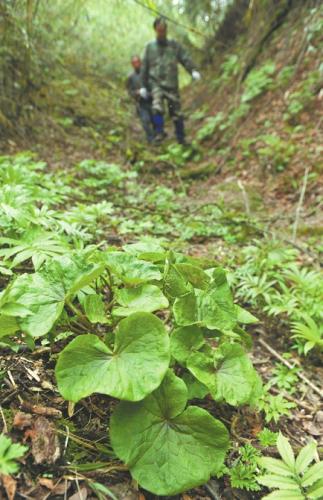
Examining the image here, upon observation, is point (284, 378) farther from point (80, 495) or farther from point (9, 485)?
point (9, 485)

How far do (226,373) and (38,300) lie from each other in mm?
757

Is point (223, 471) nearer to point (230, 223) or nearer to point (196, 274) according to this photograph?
point (196, 274)

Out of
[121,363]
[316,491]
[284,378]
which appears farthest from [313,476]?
[284,378]

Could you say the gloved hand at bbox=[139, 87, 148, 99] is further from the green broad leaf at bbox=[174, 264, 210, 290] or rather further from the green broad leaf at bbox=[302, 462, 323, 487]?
the green broad leaf at bbox=[302, 462, 323, 487]

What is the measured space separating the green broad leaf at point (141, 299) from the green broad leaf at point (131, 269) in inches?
1.5

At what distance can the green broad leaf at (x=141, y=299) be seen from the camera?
1229 millimetres

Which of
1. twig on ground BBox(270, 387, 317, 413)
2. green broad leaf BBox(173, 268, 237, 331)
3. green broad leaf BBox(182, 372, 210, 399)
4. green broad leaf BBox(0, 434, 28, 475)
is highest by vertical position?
green broad leaf BBox(173, 268, 237, 331)

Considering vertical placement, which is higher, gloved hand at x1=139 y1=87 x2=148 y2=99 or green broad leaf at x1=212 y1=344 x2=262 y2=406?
gloved hand at x1=139 y1=87 x2=148 y2=99

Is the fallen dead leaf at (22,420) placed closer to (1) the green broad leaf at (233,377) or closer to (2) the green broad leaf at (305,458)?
(1) the green broad leaf at (233,377)

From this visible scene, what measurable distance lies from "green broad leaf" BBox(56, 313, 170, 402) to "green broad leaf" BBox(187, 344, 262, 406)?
0.67ft

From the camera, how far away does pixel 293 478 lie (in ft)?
3.89

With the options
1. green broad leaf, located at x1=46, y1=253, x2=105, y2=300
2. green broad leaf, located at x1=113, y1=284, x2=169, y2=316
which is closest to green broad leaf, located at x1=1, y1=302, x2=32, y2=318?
green broad leaf, located at x1=46, y1=253, x2=105, y2=300

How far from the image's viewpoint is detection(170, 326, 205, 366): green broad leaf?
131 cm

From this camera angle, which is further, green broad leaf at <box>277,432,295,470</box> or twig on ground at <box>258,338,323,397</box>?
twig on ground at <box>258,338,323,397</box>
